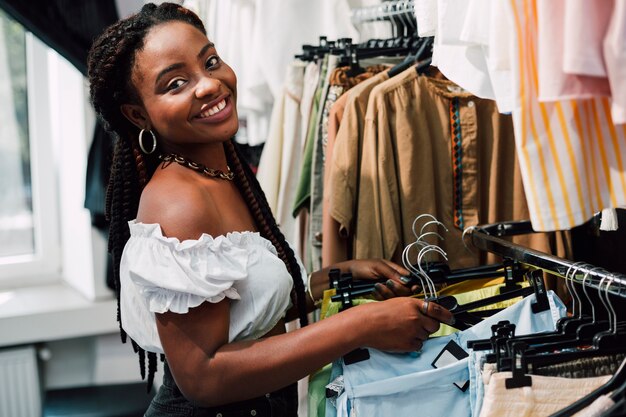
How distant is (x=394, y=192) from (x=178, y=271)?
2.66ft

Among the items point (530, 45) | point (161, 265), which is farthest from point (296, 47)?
point (530, 45)

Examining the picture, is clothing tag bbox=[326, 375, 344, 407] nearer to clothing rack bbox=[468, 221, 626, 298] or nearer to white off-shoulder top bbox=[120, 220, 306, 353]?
white off-shoulder top bbox=[120, 220, 306, 353]

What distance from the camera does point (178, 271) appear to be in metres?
1.19

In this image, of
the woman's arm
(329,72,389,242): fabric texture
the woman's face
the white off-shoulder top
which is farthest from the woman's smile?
(329,72,389,242): fabric texture

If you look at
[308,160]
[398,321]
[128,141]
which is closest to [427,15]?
[398,321]

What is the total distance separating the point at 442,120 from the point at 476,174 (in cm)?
16

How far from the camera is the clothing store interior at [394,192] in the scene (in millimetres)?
874

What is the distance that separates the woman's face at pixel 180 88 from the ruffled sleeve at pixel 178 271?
0.20 m

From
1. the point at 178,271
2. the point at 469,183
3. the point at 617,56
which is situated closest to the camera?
the point at 617,56

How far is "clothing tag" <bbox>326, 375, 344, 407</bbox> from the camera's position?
129cm

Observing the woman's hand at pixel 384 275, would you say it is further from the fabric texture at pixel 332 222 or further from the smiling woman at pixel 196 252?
the fabric texture at pixel 332 222

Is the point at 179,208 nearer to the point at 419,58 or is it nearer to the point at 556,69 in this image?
the point at 556,69

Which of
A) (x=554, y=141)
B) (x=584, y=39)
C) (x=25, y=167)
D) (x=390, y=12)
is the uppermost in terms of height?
(x=390, y=12)

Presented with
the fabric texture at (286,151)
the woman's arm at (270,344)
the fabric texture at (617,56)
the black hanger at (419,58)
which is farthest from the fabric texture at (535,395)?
the fabric texture at (286,151)
